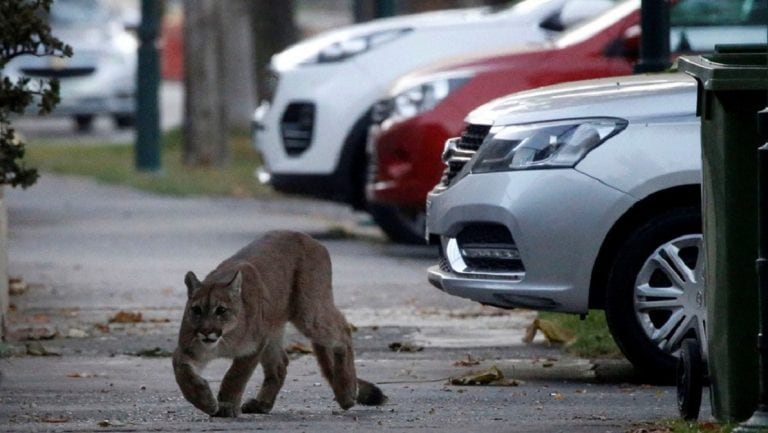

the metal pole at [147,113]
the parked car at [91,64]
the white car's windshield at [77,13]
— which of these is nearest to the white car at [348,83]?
the metal pole at [147,113]

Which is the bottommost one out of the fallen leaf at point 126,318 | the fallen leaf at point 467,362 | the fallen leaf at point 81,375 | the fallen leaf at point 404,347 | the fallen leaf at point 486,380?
the fallen leaf at point 126,318

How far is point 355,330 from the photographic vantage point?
10.1m

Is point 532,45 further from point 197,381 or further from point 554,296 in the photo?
point 197,381

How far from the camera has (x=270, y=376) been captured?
7.61 m

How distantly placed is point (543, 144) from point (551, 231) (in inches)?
16.9

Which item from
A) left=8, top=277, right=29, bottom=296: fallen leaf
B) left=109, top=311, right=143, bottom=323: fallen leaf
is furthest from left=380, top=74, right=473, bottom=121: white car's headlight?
left=109, top=311, right=143, bottom=323: fallen leaf

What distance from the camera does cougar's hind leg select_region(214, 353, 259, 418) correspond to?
24.0 feet

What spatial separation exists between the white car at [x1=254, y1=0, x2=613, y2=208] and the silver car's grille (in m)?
4.42

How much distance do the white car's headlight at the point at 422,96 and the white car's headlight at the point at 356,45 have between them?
1293 mm

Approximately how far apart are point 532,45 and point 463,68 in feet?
1.92

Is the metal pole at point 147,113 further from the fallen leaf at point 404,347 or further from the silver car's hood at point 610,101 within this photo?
the silver car's hood at point 610,101

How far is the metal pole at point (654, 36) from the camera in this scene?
10.1 meters

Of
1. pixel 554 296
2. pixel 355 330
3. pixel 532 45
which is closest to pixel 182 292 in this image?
pixel 355 330

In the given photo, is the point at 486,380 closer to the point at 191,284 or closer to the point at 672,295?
the point at 672,295
